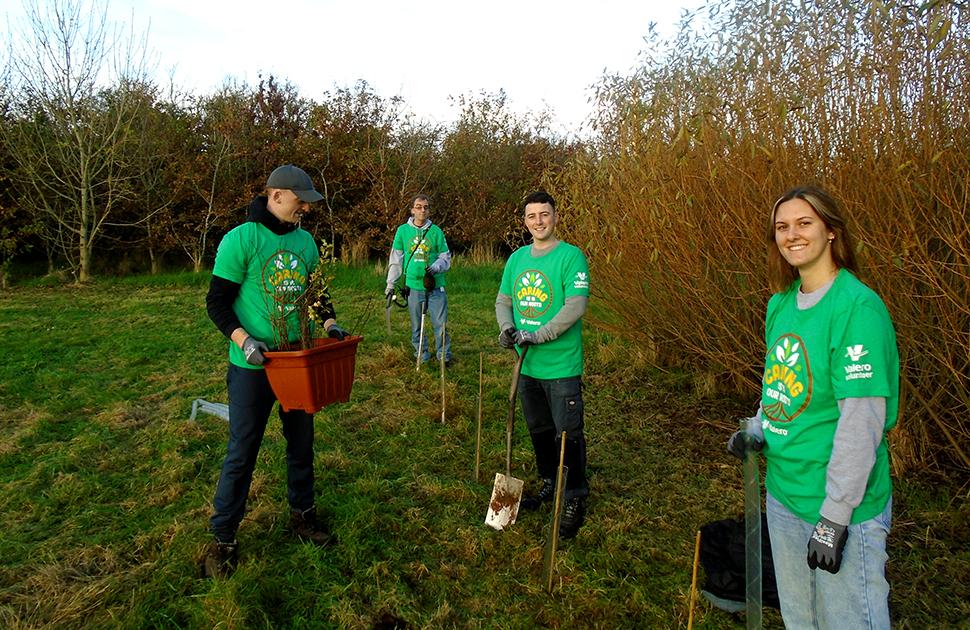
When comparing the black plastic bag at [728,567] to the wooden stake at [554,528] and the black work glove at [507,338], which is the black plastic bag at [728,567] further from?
the black work glove at [507,338]

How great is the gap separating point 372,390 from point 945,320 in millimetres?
4326

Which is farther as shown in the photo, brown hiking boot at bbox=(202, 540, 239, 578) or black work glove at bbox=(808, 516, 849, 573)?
brown hiking boot at bbox=(202, 540, 239, 578)

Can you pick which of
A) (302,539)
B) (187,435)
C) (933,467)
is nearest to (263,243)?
(302,539)

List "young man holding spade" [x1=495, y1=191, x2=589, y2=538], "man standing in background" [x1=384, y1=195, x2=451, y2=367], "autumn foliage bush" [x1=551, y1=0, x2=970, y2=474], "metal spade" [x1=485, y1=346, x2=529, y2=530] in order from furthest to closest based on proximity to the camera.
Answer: "man standing in background" [x1=384, y1=195, x2=451, y2=367], "metal spade" [x1=485, y1=346, x2=529, y2=530], "young man holding spade" [x1=495, y1=191, x2=589, y2=538], "autumn foliage bush" [x1=551, y1=0, x2=970, y2=474]

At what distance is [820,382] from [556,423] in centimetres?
170

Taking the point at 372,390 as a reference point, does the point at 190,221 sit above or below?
above

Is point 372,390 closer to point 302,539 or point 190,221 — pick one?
point 302,539

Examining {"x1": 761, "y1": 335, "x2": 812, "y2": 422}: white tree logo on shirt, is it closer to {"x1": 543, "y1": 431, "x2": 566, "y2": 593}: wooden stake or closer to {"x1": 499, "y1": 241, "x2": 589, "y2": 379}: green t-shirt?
{"x1": 543, "y1": 431, "x2": 566, "y2": 593}: wooden stake

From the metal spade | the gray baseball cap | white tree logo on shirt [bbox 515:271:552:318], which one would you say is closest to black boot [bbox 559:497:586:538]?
the metal spade

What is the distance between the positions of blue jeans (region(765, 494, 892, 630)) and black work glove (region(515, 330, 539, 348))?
4.85ft

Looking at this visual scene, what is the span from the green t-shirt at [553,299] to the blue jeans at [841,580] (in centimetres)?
144

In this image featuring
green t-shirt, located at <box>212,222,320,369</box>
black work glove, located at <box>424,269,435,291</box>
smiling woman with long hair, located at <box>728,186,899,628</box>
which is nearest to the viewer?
smiling woman with long hair, located at <box>728,186,899,628</box>

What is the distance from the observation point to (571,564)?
285cm

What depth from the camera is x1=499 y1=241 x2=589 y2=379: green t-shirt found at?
10.1ft
